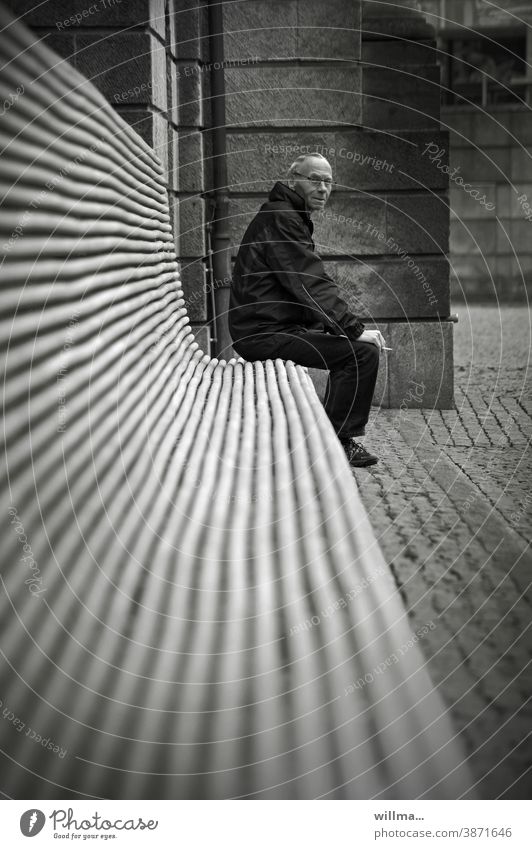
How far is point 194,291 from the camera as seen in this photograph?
827 centimetres

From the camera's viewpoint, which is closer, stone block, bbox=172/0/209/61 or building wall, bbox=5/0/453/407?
stone block, bbox=172/0/209/61

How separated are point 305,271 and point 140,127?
1.11 metres

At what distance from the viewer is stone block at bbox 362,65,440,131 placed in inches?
351

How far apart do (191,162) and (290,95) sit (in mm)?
969

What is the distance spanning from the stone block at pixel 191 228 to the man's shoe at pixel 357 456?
244cm

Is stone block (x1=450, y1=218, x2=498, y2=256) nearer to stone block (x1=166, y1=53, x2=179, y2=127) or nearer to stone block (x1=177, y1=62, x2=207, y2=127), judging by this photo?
stone block (x1=177, y1=62, x2=207, y2=127)

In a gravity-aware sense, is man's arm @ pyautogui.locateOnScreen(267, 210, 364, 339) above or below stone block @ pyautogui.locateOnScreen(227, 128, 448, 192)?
below

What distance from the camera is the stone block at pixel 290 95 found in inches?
341

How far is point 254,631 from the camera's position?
2.82 metres

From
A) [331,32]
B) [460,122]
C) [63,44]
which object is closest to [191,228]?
[331,32]

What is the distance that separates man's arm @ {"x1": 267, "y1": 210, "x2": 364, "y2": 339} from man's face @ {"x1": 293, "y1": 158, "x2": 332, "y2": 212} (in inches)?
6.9

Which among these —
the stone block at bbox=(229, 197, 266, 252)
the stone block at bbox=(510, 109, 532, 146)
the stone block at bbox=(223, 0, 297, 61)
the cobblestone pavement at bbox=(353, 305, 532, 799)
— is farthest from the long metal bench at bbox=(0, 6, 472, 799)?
the stone block at bbox=(510, 109, 532, 146)

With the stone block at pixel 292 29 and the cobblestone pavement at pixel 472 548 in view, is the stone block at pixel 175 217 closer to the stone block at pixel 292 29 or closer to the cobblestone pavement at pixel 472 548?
the stone block at pixel 292 29
